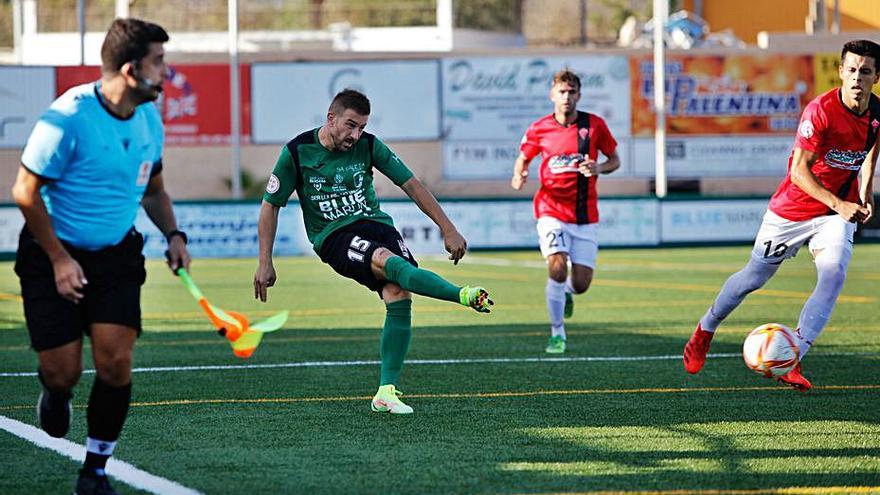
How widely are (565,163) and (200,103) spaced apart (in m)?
28.4

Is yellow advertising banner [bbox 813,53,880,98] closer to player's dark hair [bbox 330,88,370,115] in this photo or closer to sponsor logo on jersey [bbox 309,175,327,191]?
sponsor logo on jersey [bbox 309,175,327,191]

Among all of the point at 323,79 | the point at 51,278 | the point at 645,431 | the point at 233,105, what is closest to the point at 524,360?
the point at 645,431

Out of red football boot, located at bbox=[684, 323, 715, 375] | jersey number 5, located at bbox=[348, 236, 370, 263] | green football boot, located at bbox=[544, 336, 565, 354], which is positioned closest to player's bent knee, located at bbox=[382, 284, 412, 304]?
jersey number 5, located at bbox=[348, 236, 370, 263]

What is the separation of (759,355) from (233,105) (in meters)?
27.5

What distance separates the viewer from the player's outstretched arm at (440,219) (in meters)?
8.63

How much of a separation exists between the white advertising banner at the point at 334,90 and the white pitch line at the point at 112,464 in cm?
3124

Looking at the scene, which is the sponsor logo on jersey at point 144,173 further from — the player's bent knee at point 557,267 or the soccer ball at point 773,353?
the player's bent knee at point 557,267

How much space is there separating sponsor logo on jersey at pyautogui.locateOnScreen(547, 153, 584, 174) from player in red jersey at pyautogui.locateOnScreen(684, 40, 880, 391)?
3.07 metres

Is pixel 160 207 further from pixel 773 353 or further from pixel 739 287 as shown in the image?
pixel 739 287

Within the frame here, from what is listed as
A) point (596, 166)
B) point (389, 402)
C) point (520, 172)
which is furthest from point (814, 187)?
point (520, 172)

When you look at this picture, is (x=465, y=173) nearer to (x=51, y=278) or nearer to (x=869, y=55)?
(x=869, y=55)

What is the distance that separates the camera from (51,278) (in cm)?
623

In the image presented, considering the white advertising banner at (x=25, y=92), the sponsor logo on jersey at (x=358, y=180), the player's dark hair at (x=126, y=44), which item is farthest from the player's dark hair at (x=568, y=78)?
the white advertising banner at (x=25, y=92)

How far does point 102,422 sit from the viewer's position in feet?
20.9
